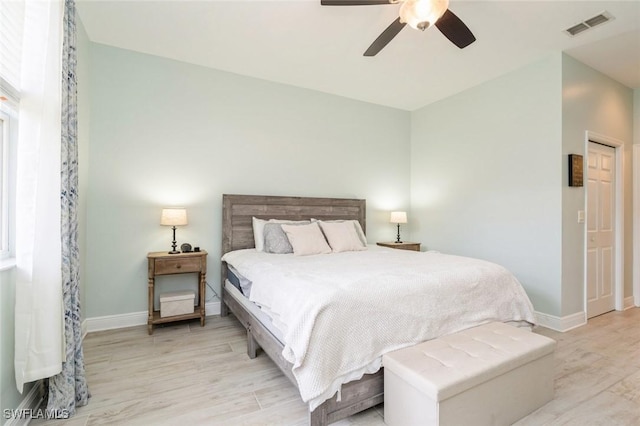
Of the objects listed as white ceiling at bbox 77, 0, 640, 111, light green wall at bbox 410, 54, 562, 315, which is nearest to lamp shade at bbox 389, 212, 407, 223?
light green wall at bbox 410, 54, 562, 315

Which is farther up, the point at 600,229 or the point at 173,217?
the point at 173,217

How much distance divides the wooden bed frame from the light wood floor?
0.17 meters

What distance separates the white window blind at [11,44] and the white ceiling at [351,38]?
116 cm

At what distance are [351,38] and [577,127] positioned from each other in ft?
9.10

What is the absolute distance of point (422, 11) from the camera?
6.30 ft

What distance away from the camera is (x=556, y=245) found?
322 cm

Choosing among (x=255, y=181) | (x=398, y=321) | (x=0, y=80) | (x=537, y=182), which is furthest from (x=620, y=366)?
(x=0, y=80)

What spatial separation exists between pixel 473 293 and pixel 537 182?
205 cm

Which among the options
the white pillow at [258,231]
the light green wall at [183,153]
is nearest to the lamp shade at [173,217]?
the light green wall at [183,153]

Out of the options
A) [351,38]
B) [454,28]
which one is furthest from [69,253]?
[454,28]

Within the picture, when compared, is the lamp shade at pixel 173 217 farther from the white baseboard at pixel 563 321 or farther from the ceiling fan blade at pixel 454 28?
the white baseboard at pixel 563 321

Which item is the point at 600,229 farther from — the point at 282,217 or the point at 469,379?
the point at 282,217

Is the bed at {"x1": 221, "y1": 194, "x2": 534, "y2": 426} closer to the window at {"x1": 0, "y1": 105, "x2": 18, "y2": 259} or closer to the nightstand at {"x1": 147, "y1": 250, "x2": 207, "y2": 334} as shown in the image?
the nightstand at {"x1": 147, "y1": 250, "x2": 207, "y2": 334}

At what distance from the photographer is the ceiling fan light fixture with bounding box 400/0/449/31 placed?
6.18 ft
